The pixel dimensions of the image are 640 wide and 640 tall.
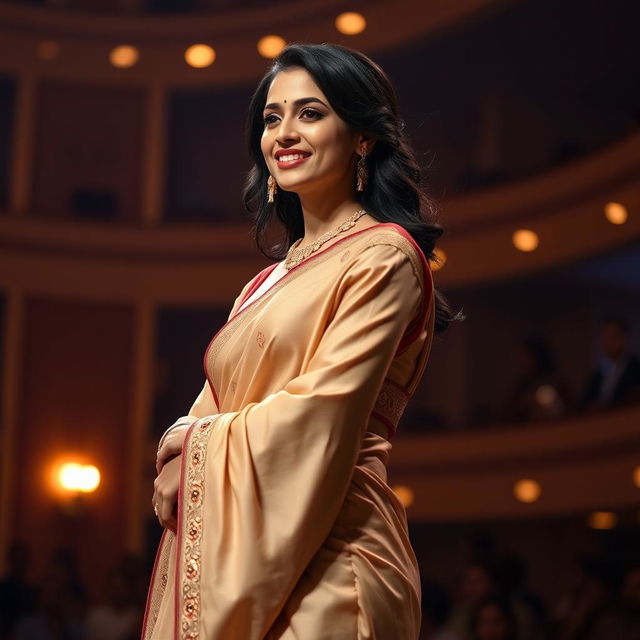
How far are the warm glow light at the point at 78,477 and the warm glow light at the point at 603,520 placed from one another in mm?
4769

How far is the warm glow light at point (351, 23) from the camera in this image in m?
12.8

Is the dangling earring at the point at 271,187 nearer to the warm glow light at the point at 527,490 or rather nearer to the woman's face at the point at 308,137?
the woman's face at the point at 308,137

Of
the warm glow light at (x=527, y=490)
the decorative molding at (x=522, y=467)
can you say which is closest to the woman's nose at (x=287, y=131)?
the decorative molding at (x=522, y=467)

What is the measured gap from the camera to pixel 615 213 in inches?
421

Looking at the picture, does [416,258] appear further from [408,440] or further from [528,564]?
[528,564]

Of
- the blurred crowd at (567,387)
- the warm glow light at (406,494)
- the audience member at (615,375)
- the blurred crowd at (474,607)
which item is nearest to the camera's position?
the blurred crowd at (474,607)

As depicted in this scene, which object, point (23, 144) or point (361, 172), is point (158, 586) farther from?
point (23, 144)

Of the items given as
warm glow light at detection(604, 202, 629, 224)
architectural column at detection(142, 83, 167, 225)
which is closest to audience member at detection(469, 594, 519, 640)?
warm glow light at detection(604, 202, 629, 224)

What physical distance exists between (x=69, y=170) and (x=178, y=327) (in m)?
2.11

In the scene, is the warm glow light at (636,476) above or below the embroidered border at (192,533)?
above

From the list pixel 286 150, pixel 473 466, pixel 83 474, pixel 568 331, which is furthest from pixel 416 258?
pixel 568 331

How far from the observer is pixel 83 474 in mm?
12117

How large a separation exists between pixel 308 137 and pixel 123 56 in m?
11.5

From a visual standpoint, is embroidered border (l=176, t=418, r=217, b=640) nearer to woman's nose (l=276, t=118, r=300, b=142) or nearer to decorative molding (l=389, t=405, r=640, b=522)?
woman's nose (l=276, t=118, r=300, b=142)
